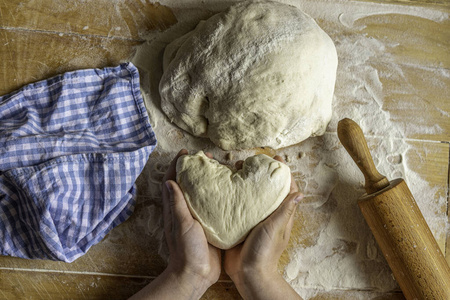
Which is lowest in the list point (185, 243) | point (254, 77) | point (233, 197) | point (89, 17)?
point (185, 243)

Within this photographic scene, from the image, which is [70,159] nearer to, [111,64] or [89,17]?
[111,64]

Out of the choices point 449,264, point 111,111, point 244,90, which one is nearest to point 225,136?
point 244,90

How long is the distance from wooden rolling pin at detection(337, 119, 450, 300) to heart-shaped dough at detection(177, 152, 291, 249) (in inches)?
11.1

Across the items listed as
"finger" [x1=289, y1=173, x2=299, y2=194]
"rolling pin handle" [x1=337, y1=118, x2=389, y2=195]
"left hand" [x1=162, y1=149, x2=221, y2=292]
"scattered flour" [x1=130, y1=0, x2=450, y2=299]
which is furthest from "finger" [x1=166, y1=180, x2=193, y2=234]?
"rolling pin handle" [x1=337, y1=118, x2=389, y2=195]

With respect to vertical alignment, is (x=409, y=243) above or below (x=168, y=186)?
below

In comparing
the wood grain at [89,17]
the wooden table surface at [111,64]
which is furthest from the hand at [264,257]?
the wood grain at [89,17]

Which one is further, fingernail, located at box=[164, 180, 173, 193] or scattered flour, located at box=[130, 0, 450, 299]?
scattered flour, located at box=[130, 0, 450, 299]

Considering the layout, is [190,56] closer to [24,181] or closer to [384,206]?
[24,181]

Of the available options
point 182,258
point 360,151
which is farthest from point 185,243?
A: point 360,151

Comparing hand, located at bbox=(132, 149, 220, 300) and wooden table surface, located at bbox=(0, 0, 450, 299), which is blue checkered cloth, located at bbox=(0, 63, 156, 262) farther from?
hand, located at bbox=(132, 149, 220, 300)

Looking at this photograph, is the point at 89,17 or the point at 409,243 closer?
the point at 409,243

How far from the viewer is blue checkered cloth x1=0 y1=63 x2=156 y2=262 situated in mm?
1104

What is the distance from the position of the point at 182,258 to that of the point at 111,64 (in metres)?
0.73

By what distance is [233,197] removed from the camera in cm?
106
